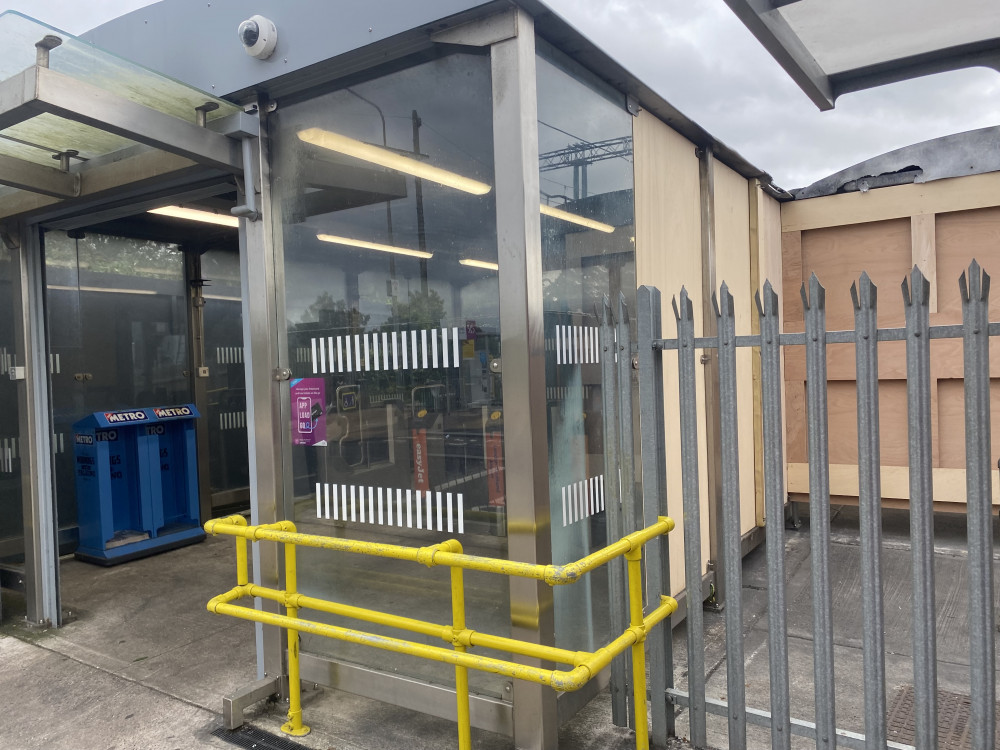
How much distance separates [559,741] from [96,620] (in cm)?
312

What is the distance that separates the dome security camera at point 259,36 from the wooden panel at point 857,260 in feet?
14.3

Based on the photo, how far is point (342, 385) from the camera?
3109 mm

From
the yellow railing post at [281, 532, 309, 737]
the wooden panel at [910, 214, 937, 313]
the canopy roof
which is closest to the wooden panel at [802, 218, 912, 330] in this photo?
the wooden panel at [910, 214, 937, 313]

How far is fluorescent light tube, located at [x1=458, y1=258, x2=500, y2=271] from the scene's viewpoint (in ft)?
8.79

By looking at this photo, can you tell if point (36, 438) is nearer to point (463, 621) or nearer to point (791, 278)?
point (463, 621)

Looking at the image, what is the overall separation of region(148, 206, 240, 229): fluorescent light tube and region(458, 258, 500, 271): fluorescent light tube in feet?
10.8

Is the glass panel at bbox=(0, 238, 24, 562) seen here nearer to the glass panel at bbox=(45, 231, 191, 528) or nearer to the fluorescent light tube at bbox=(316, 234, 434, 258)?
the glass panel at bbox=(45, 231, 191, 528)

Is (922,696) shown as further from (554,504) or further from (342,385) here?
(342,385)

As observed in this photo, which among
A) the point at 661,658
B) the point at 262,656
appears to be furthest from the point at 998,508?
the point at 262,656

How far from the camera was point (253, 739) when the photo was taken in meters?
2.96

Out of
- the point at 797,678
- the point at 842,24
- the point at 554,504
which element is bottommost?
the point at 797,678

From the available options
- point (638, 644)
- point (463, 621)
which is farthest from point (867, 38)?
point (463, 621)

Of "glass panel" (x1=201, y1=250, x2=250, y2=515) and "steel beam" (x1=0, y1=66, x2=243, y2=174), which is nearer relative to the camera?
"steel beam" (x1=0, y1=66, x2=243, y2=174)

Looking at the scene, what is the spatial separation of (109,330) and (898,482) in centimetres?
659
